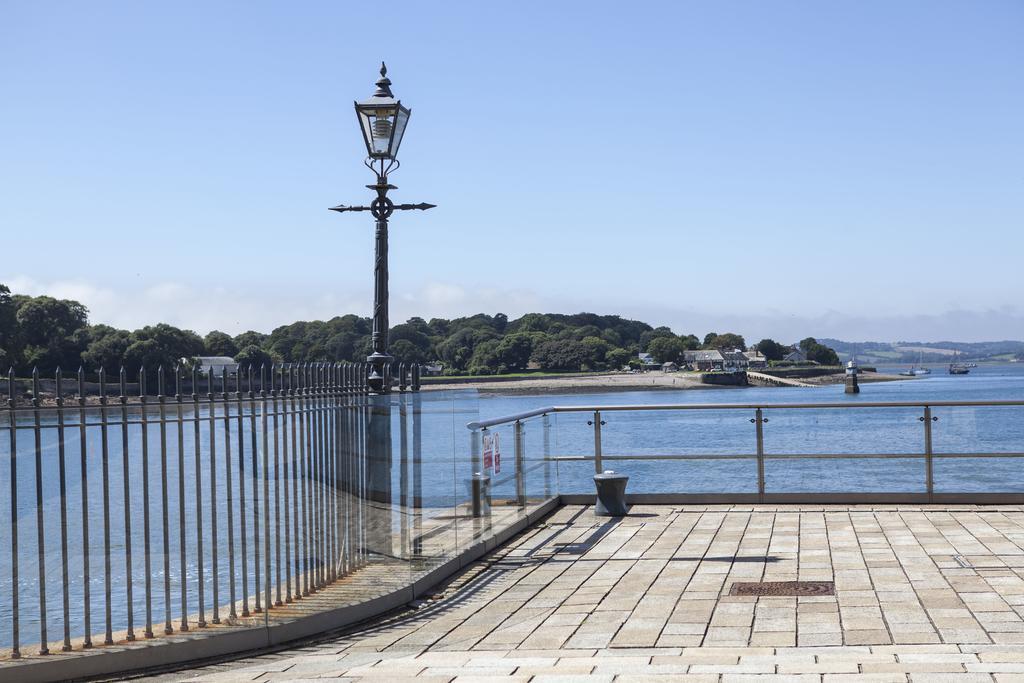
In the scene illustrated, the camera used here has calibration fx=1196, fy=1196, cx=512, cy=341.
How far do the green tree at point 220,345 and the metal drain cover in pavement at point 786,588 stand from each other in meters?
79.2

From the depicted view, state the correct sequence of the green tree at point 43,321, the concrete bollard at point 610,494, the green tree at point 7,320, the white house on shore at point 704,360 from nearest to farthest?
1. the concrete bollard at point 610,494
2. the green tree at point 43,321
3. the green tree at point 7,320
4. the white house on shore at point 704,360

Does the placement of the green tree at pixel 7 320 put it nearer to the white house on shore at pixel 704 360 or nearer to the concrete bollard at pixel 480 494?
the concrete bollard at pixel 480 494

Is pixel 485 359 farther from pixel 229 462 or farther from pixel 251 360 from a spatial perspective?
pixel 229 462

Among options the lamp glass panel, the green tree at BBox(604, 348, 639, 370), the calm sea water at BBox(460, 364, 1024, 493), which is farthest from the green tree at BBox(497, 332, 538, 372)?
the lamp glass panel

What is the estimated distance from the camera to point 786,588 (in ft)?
28.6

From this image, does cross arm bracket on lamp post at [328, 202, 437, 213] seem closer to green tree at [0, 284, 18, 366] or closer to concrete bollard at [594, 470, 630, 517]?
concrete bollard at [594, 470, 630, 517]

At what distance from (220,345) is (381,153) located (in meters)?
81.7

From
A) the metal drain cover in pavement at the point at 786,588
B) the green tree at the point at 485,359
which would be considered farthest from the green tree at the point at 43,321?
the metal drain cover in pavement at the point at 786,588

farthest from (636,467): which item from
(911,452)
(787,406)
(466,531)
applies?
(466,531)

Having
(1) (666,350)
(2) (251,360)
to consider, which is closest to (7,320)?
(2) (251,360)

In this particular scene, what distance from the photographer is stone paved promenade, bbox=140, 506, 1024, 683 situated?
610 centimetres

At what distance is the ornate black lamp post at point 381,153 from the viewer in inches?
397

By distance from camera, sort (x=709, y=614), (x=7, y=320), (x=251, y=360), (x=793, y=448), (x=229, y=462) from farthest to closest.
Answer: (x=7, y=320) < (x=251, y=360) < (x=793, y=448) < (x=709, y=614) < (x=229, y=462)

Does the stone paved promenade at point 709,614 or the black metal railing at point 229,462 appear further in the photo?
the black metal railing at point 229,462
